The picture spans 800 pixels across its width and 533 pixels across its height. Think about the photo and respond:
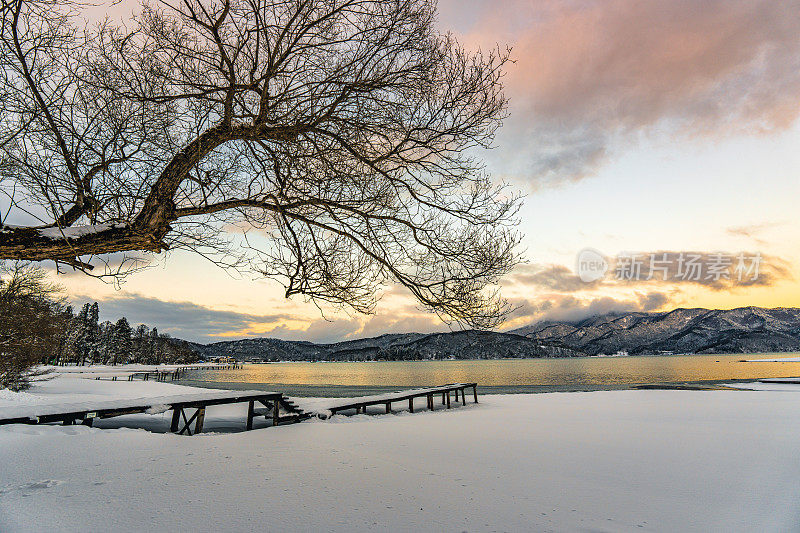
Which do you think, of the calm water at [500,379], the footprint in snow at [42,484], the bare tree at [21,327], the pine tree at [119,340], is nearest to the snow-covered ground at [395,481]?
the footprint in snow at [42,484]

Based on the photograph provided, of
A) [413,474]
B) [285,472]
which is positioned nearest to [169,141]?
[285,472]

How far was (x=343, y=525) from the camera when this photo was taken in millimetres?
3812

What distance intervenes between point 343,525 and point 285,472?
215 cm

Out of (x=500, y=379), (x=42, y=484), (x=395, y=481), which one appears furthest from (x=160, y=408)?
(x=500, y=379)

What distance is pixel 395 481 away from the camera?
5.34m

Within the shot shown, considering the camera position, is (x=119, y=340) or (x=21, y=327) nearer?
(x=21, y=327)

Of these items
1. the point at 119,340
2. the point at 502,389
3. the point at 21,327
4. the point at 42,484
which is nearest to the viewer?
the point at 42,484

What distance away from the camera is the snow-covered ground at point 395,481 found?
4.00 m

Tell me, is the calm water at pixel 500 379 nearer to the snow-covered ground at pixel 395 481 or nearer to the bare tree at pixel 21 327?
the bare tree at pixel 21 327

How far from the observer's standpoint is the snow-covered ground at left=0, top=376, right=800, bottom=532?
4.00 meters

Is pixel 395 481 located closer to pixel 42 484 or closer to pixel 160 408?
pixel 42 484

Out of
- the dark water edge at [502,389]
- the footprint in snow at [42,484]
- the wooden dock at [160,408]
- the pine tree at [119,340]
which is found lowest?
the pine tree at [119,340]

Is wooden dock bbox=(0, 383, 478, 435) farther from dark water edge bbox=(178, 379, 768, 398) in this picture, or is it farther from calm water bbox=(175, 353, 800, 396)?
calm water bbox=(175, 353, 800, 396)

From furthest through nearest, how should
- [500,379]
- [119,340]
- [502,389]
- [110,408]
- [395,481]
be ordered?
[119,340]
[500,379]
[502,389]
[110,408]
[395,481]
